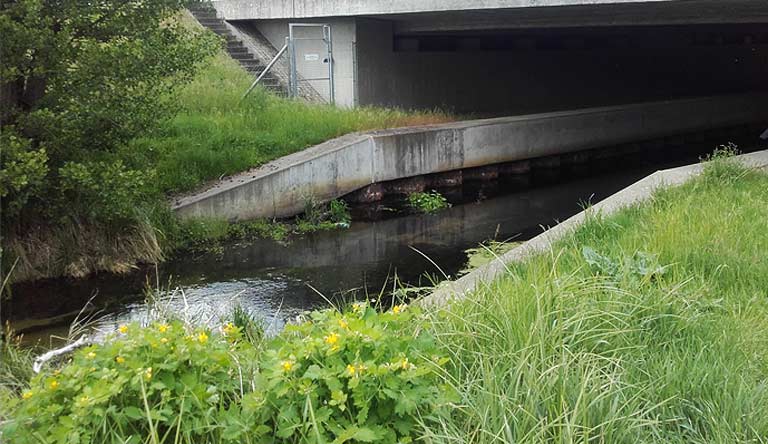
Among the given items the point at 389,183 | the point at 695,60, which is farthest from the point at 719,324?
the point at 695,60

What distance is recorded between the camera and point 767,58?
99.2 feet

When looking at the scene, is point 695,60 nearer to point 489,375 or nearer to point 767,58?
point 767,58

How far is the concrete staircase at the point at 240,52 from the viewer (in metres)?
18.8

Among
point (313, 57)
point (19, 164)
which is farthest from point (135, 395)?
point (313, 57)

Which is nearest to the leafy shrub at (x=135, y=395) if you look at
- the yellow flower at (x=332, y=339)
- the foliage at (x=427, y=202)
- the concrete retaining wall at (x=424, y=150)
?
the yellow flower at (x=332, y=339)

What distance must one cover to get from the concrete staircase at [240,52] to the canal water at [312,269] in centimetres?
531

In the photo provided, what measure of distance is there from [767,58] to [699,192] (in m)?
24.9

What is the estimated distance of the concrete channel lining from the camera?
17.7ft

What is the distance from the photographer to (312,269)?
35.2 feet

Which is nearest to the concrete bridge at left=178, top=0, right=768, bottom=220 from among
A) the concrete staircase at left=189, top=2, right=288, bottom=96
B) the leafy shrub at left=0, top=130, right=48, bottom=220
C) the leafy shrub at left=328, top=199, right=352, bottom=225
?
the concrete staircase at left=189, top=2, right=288, bottom=96

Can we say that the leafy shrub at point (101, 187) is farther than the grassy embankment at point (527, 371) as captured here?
Yes

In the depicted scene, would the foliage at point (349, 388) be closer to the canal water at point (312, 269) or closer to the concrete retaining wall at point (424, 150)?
the canal water at point (312, 269)

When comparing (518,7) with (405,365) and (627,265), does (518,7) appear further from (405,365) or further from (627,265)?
(405,365)

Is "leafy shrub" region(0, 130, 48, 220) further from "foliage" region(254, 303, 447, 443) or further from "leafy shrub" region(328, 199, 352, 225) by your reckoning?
"foliage" region(254, 303, 447, 443)
